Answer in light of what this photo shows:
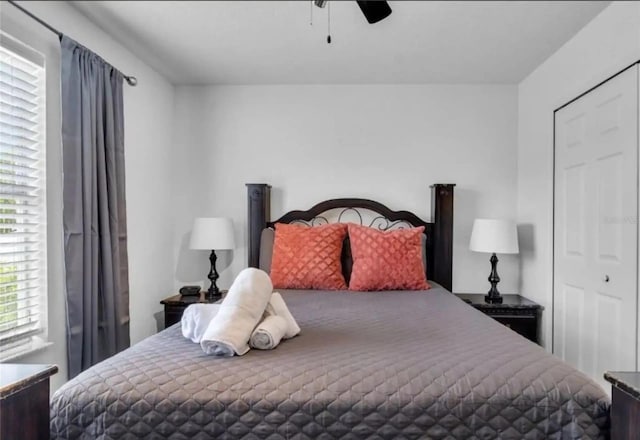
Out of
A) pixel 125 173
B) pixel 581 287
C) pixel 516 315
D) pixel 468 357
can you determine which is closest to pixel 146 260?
pixel 125 173

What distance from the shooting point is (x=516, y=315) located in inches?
108

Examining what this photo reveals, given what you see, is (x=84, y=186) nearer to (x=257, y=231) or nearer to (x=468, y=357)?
(x=257, y=231)

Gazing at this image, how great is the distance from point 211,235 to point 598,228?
2.38 meters

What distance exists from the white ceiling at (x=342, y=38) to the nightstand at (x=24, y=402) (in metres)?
1.72

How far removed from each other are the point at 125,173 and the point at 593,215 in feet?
8.94

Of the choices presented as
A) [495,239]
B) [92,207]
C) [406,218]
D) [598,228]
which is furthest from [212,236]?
[598,228]

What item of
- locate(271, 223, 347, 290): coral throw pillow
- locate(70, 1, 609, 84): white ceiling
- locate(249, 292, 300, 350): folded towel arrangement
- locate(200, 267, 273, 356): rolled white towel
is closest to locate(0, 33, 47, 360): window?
locate(70, 1, 609, 84): white ceiling

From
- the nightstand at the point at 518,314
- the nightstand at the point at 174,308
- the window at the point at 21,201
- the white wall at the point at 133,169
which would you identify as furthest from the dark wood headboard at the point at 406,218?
the window at the point at 21,201

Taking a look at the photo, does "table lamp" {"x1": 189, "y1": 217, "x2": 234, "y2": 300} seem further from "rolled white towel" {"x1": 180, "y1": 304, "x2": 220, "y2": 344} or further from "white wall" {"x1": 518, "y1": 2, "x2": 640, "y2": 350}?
"white wall" {"x1": 518, "y1": 2, "x2": 640, "y2": 350}

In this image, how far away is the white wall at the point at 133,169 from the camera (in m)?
1.82

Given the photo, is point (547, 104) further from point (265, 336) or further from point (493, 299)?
point (265, 336)

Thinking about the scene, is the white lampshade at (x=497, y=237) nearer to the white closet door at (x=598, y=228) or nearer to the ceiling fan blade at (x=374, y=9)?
the white closet door at (x=598, y=228)

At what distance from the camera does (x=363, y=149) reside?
10.5ft

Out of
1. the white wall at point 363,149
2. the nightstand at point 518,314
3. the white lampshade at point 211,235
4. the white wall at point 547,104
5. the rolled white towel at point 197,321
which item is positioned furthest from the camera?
the white wall at point 363,149
